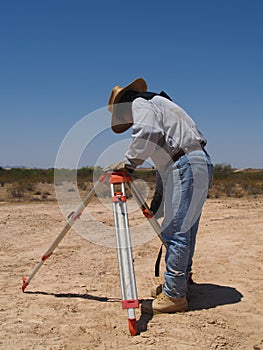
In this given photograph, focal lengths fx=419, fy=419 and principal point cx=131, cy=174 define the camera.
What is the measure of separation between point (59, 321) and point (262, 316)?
5.81ft

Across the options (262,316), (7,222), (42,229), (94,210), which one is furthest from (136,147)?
(94,210)

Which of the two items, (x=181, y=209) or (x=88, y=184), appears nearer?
(x=181, y=209)

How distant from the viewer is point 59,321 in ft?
11.5

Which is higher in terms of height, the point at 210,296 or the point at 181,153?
the point at 181,153

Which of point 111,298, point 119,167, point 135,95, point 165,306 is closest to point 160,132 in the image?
point 119,167

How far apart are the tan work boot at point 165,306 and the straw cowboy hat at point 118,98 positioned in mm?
1542

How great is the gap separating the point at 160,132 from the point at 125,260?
1.06 meters

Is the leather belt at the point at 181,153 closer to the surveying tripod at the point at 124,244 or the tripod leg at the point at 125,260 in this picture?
the surveying tripod at the point at 124,244

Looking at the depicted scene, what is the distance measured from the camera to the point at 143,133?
330cm

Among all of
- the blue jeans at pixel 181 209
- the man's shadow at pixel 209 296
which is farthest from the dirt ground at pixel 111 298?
the blue jeans at pixel 181 209

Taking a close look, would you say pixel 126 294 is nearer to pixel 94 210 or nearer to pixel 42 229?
pixel 42 229

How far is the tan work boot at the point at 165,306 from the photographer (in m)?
3.63

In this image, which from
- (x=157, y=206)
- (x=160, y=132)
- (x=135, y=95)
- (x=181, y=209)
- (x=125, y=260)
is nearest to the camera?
(x=125, y=260)

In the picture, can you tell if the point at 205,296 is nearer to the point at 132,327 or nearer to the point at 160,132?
the point at 132,327
